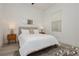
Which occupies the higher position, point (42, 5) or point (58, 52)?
point (42, 5)

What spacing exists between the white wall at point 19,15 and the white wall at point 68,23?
254mm

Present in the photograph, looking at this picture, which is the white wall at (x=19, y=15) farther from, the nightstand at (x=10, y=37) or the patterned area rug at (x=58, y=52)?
the patterned area rug at (x=58, y=52)

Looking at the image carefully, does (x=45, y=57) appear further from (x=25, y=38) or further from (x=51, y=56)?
(x=25, y=38)

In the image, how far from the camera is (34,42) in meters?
1.66

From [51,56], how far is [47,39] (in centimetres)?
32

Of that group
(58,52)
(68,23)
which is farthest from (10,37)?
(68,23)

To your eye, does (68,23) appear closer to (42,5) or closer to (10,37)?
(42,5)

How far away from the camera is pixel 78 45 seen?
1.47 metres

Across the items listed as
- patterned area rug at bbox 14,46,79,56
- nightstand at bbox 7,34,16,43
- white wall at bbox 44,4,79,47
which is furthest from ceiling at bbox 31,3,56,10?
patterned area rug at bbox 14,46,79,56

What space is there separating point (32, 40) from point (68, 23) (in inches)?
29.3

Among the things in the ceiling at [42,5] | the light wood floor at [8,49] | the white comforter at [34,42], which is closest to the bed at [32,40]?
the white comforter at [34,42]

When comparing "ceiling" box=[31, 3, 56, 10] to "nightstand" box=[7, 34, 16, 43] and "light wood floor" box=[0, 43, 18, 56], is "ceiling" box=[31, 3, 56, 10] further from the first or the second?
"light wood floor" box=[0, 43, 18, 56]

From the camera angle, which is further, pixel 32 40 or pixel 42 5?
pixel 32 40

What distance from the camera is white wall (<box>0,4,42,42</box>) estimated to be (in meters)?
1.49
